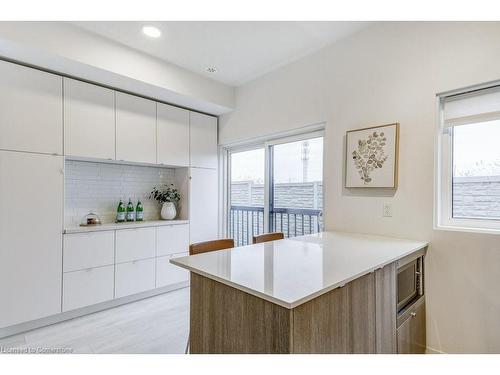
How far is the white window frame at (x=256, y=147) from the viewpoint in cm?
290

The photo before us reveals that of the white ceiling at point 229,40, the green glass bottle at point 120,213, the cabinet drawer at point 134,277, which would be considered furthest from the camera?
the green glass bottle at point 120,213

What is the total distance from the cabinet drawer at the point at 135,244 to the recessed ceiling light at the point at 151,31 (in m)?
1.98

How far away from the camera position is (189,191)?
354cm

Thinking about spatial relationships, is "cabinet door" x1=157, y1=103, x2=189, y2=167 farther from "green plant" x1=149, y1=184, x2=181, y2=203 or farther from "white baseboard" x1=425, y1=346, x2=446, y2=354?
"white baseboard" x1=425, y1=346, x2=446, y2=354

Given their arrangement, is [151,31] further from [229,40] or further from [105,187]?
[105,187]

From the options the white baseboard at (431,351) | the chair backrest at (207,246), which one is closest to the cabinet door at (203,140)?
the chair backrest at (207,246)

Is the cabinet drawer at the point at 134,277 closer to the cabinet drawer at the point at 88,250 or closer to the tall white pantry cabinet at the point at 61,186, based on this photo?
the tall white pantry cabinet at the point at 61,186

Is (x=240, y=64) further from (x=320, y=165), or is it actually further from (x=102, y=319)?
(x=102, y=319)

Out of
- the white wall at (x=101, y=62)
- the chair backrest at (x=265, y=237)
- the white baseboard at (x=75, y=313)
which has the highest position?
the white wall at (x=101, y=62)

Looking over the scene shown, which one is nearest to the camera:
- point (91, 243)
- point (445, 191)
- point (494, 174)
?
point (494, 174)

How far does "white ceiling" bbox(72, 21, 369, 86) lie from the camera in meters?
2.36

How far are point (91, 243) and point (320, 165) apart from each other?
96.8 inches

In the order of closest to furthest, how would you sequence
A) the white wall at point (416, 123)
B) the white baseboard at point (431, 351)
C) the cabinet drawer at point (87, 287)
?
1. the white wall at point (416, 123)
2. the white baseboard at point (431, 351)
3. the cabinet drawer at point (87, 287)
